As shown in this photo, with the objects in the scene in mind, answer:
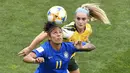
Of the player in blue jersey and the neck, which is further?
the neck

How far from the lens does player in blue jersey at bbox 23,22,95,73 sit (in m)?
6.90

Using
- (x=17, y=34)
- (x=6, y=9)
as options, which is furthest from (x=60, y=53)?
(x=6, y=9)

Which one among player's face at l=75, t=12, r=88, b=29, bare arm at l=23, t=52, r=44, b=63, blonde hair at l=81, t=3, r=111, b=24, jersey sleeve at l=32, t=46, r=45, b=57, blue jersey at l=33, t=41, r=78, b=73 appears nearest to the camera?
bare arm at l=23, t=52, r=44, b=63

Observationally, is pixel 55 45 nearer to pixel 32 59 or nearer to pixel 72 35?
pixel 32 59

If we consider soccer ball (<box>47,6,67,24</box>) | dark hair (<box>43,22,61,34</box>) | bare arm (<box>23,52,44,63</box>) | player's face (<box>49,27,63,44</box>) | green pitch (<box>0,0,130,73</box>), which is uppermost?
soccer ball (<box>47,6,67,24</box>)

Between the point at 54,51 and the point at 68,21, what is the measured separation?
7.14 m

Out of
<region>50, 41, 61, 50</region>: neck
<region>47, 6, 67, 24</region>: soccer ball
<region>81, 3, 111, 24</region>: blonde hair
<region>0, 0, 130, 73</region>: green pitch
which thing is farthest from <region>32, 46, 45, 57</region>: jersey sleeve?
<region>0, 0, 130, 73</region>: green pitch

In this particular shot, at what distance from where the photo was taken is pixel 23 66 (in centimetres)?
1116

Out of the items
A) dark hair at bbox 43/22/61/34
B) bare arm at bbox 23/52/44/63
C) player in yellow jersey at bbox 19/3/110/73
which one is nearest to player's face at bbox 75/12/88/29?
player in yellow jersey at bbox 19/3/110/73

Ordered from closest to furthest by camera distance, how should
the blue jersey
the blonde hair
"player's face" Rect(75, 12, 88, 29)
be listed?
the blue jersey → "player's face" Rect(75, 12, 88, 29) → the blonde hair

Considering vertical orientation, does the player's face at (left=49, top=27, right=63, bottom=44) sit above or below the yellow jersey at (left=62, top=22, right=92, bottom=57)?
above

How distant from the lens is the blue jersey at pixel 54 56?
6.95 meters

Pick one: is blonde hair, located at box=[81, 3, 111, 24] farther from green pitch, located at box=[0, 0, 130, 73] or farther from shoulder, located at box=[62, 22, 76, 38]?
green pitch, located at box=[0, 0, 130, 73]

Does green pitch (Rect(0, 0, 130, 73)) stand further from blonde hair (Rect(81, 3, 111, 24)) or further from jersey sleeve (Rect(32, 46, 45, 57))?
jersey sleeve (Rect(32, 46, 45, 57))
